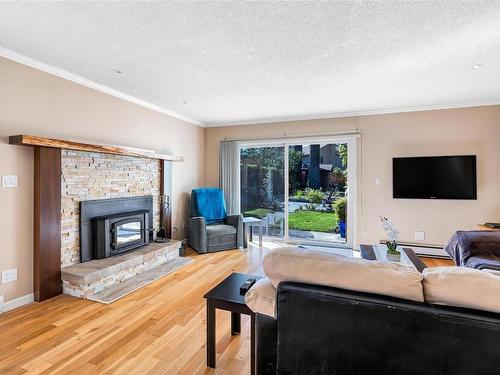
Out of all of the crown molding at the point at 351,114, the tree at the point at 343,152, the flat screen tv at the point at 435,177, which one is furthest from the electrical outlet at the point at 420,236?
the crown molding at the point at 351,114

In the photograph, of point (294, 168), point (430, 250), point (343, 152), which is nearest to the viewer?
point (430, 250)

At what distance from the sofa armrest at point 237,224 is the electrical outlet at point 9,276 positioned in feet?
9.87

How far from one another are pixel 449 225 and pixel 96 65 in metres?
5.21

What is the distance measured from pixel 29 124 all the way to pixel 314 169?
4117mm

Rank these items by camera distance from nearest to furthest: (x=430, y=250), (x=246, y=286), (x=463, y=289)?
(x=463, y=289), (x=246, y=286), (x=430, y=250)

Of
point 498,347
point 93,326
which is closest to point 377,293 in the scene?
point 498,347

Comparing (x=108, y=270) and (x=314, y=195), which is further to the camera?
(x=314, y=195)

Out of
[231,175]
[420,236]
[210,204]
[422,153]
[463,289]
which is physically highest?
[422,153]

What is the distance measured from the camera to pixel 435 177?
418cm

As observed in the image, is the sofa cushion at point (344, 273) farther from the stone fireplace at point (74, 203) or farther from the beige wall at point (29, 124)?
the beige wall at point (29, 124)

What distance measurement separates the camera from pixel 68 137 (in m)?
3.05

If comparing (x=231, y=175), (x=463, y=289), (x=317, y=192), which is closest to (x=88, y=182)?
(x=231, y=175)

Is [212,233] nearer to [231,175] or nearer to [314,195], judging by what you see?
[231,175]

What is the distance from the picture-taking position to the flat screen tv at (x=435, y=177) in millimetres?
4023
